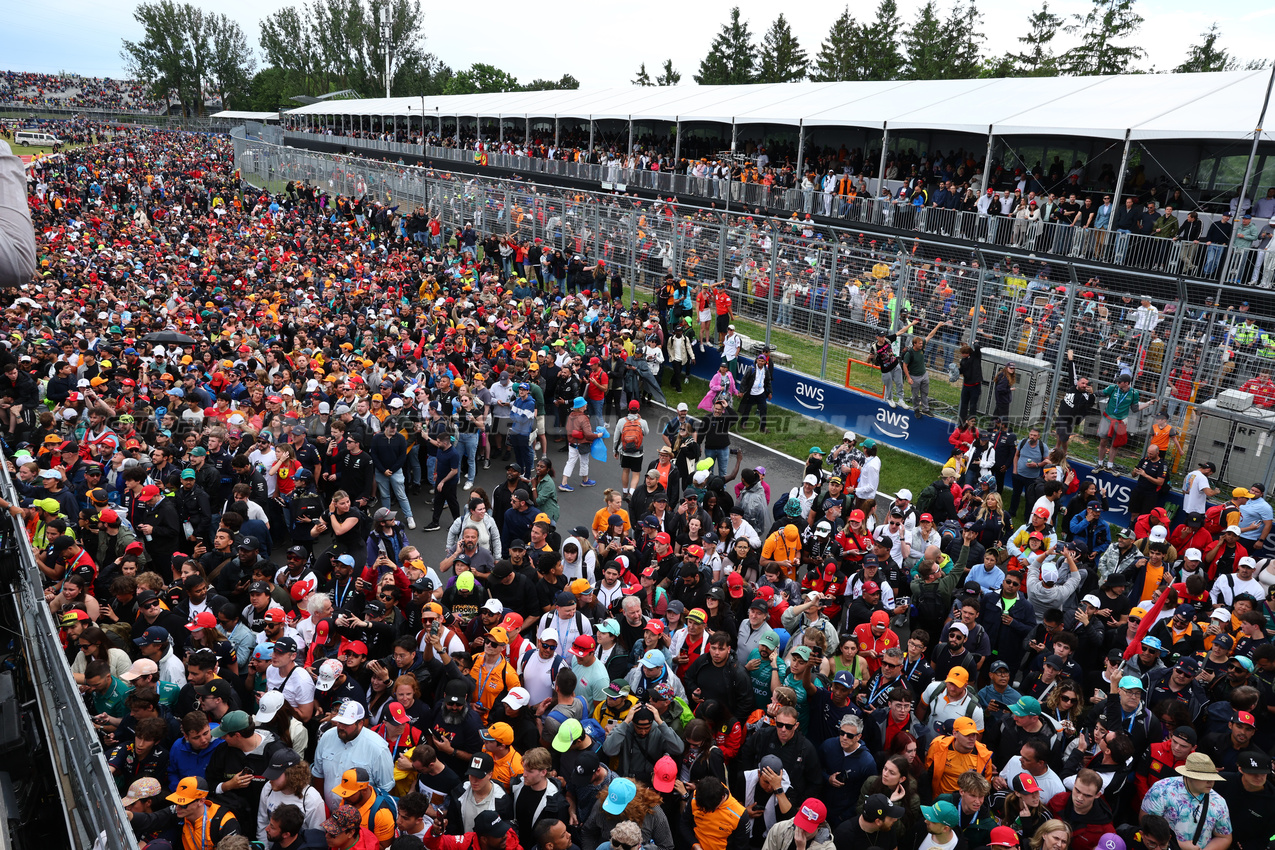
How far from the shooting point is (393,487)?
10828 millimetres

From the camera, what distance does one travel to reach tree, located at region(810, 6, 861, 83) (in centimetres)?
6094

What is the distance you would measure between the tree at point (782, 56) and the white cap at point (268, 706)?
Result: 231 ft

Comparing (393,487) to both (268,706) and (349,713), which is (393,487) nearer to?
(268,706)

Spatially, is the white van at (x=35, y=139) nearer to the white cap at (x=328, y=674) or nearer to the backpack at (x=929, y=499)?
the backpack at (x=929, y=499)

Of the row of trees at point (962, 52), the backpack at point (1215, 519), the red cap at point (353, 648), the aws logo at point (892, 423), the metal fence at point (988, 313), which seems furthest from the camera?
the row of trees at point (962, 52)

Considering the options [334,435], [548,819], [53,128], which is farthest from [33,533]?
[53,128]

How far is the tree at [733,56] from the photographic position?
235 ft

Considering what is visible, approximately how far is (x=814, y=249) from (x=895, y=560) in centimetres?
860

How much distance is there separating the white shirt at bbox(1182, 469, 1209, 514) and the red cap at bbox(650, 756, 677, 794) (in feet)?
27.0

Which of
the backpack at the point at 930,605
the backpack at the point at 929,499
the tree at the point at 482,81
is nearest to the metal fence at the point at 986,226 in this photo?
the backpack at the point at 929,499

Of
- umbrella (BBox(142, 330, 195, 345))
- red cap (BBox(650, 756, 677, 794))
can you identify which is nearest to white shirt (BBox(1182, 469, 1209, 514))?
red cap (BBox(650, 756, 677, 794))

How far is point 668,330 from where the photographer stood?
60.5ft

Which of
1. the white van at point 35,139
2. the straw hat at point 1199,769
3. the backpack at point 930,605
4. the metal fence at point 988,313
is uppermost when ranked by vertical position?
the white van at point 35,139

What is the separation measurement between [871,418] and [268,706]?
11745 mm
